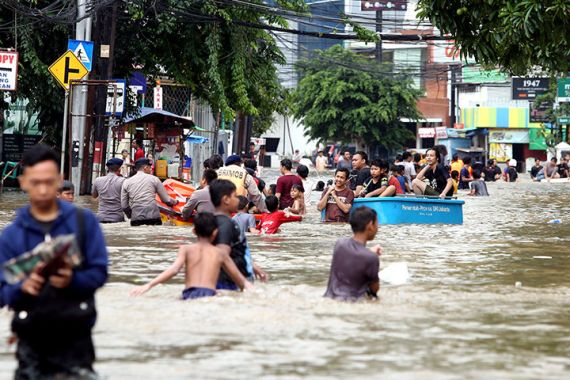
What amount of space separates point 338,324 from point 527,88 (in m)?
63.2

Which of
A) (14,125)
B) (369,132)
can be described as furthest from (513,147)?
(14,125)

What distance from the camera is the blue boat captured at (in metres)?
22.9

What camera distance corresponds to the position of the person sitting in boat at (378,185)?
23.0m

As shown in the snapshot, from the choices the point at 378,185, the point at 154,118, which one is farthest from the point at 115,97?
the point at 154,118

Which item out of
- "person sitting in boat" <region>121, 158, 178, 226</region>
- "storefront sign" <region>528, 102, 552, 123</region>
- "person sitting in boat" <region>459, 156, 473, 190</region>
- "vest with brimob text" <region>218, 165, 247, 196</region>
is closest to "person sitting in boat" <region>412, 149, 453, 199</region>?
"vest with brimob text" <region>218, 165, 247, 196</region>

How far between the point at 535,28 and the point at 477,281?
5.04 meters

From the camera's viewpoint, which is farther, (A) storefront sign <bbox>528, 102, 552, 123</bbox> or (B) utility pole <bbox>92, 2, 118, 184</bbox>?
(A) storefront sign <bbox>528, 102, 552, 123</bbox>

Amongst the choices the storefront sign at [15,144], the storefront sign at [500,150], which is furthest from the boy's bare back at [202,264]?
the storefront sign at [500,150]

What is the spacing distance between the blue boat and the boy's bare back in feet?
38.4

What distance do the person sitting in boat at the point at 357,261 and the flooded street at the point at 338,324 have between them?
17 cm

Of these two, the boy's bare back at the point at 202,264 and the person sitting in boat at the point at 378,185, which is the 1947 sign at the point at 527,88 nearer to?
the person sitting in boat at the point at 378,185

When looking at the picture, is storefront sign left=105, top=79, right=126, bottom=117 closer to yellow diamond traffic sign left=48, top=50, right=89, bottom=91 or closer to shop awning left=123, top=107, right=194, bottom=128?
yellow diamond traffic sign left=48, top=50, right=89, bottom=91

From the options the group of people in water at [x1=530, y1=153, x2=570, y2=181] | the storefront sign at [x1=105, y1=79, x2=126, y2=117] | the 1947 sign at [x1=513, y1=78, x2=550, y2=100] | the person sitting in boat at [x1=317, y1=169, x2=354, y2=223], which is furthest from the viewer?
the 1947 sign at [x1=513, y1=78, x2=550, y2=100]

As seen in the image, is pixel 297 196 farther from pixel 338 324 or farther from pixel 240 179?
pixel 338 324
